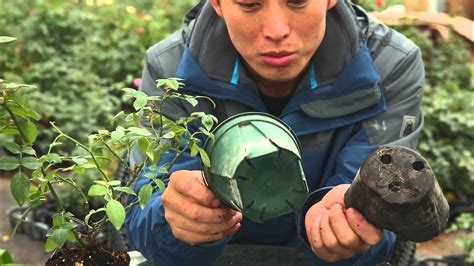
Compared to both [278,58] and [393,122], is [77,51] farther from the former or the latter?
[278,58]

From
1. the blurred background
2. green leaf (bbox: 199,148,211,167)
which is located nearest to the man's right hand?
green leaf (bbox: 199,148,211,167)

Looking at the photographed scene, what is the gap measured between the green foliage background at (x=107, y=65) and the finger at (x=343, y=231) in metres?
2.82

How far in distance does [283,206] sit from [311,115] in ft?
2.37

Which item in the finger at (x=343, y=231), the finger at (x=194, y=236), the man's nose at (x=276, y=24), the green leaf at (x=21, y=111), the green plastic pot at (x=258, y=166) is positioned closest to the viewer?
the green plastic pot at (x=258, y=166)

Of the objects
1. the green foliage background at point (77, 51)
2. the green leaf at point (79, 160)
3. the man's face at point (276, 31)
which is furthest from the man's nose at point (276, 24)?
the green foliage background at point (77, 51)

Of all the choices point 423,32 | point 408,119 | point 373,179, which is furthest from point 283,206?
point 423,32

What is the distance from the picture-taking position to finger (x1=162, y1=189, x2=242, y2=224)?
1.70 metres

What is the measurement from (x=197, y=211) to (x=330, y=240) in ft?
0.90

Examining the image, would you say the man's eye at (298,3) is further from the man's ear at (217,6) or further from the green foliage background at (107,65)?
the green foliage background at (107,65)

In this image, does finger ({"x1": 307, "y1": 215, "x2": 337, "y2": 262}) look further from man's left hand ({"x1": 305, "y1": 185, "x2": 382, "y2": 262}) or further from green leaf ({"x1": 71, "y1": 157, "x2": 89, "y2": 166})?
green leaf ({"x1": 71, "y1": 157, "x2": 89, "y2": 166})

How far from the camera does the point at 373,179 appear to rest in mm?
1522

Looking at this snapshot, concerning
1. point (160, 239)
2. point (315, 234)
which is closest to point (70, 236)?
point (160, 239)

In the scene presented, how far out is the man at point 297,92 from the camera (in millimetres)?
1890

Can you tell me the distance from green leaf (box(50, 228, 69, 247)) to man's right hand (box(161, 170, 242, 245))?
0.89 ft
